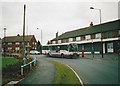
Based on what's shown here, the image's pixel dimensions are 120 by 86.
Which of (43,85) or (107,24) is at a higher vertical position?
(107,24)

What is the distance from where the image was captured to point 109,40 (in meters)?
51.4

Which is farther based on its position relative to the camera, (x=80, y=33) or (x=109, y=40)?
(x=80, y=33)

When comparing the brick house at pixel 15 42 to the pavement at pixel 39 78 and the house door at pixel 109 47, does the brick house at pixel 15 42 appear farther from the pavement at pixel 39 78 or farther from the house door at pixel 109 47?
the pavement at pixel 39 78

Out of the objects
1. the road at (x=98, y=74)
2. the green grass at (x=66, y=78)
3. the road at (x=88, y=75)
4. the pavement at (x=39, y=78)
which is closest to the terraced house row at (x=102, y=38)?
the road at (x=98, y=74)

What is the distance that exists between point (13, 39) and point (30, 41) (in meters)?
11.7

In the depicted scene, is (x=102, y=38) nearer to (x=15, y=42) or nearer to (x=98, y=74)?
(x=98, y=74)

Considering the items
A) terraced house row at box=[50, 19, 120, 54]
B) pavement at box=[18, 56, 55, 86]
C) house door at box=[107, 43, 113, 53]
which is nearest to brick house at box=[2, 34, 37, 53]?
terraced house row at box=[50, 19, 120, 54]

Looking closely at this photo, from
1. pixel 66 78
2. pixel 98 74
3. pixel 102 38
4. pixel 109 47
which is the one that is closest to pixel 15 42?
pixel 102 38

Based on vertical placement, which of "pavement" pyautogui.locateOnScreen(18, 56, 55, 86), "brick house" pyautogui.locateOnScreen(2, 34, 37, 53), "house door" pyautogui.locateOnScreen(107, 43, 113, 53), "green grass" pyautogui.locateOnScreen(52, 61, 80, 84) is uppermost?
"brick house" pyautogui.locateOnScreen(2, 34, 37, 53)

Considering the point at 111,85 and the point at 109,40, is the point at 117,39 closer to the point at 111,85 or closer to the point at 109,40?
the point at 109,40

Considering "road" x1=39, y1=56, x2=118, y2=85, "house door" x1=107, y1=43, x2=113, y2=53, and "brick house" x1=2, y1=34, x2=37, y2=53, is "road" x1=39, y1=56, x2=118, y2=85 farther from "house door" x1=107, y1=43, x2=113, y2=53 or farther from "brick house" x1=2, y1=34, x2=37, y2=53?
"brick house" x1=2, y1=34, x2=37, y2=53

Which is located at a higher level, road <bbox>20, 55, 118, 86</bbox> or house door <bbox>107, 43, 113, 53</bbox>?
house door <bbox>107, 43, 113, 53</bbox>

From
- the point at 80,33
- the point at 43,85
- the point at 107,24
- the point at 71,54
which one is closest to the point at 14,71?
the point at 43,85

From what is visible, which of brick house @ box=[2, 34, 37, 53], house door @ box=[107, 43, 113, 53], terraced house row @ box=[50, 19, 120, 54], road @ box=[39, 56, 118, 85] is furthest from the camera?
brick house @ box=[2, 34, 37, 53]
